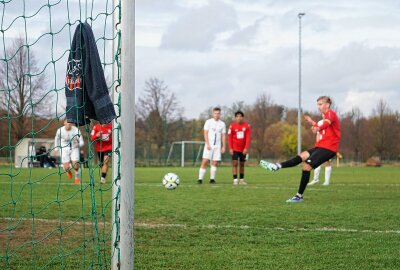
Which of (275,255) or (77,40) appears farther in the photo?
(275,255)

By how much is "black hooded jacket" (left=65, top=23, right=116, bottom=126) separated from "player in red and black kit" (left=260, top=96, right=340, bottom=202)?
6759 mm

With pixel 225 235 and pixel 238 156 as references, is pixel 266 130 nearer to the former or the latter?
pixel 238 156

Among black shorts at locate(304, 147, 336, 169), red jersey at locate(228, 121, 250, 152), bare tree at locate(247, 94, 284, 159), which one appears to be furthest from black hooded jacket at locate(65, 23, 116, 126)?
bare tree at locate(247, 94, 284, 159)

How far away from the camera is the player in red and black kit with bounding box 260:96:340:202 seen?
10.5 metres

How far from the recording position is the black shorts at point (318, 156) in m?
10.6

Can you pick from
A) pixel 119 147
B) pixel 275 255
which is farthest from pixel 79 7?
pixel 275 255

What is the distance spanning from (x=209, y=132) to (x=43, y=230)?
1085 centimetres

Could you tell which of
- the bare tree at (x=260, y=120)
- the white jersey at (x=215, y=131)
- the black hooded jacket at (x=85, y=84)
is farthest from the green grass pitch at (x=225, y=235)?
the bare tree at (x=260, y=120)

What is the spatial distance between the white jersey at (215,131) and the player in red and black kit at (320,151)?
6267mm

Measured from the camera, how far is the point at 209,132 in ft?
56.3

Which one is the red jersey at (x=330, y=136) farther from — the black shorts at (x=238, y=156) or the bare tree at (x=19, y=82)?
the black shorts at (x=238, y=156)

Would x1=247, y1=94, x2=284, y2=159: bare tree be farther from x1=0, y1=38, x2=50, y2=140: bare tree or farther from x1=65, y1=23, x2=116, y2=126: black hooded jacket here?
x1=65, y1=23, x2=116, y2=126: black hooded jacket

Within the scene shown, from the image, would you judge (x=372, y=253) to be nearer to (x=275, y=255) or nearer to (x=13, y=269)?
(x=275, y=255)

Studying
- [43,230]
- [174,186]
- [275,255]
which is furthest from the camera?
[174,186]
